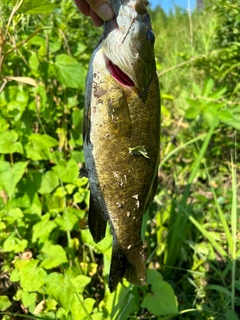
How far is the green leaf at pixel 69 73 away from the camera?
A: 1.94 m

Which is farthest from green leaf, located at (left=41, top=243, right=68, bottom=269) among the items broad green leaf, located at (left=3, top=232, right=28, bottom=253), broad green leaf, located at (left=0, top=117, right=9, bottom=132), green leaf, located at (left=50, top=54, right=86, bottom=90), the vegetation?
green leaf, located at (left=50, top=54, right=86, bottom=90)

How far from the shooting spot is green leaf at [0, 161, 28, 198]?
1.69 metres

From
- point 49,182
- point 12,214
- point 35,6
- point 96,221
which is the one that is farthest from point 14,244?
point 35,6

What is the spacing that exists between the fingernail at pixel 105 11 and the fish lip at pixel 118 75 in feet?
0.38

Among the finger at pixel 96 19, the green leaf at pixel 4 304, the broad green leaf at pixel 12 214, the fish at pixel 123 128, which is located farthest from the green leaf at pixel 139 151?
the green leaf at pixel 4 304

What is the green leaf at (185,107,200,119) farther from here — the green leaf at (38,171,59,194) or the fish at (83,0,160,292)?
the fish at (83,0,160,292)

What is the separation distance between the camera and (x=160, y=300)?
1565 millimetres

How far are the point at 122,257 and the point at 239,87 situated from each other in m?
1.67

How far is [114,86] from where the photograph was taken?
1180mm

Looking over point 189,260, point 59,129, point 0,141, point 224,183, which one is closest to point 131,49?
point 0,141

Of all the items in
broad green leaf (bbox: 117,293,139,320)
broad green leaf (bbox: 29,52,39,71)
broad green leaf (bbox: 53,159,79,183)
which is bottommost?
broad green leaf (bbox: 117,293,139,320)

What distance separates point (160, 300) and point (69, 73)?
3.72ft

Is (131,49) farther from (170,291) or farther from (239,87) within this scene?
Answer: (239,87)

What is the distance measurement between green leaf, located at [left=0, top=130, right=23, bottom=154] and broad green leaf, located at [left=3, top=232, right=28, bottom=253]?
1.24ft
